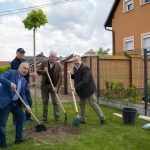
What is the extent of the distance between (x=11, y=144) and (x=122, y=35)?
59.4ft

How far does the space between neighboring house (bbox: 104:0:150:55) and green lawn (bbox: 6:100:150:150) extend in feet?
38.4

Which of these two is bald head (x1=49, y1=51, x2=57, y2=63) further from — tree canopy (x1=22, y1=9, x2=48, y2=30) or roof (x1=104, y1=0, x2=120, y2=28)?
roof (x1=104, y1=0, x2=120, y2=28)

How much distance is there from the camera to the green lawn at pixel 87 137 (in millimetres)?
6812

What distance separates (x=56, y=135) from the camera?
25.0 ft

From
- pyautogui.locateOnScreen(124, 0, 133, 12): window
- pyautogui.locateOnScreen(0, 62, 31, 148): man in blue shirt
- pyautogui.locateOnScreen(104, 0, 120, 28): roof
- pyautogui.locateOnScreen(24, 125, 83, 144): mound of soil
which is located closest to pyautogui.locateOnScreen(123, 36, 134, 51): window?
pyautogui.locateOnScreen(124, 0, 133, 12): window

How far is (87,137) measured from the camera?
24.6ft

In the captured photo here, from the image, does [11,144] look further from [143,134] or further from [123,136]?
[143,134]

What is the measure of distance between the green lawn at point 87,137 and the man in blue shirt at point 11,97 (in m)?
0.33

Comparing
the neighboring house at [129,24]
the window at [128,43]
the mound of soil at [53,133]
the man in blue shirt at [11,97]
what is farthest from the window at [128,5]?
the man in blue shirt at [11,97]

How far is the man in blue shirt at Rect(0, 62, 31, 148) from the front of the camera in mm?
6691

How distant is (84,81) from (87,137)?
1.82m

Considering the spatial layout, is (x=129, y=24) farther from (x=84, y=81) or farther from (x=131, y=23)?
(x=84, y=81)

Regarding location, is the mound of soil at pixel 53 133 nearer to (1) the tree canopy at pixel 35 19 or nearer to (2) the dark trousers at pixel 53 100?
(2) the dark trousers at pixel 53 100

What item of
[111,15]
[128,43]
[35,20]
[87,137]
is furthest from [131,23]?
[87,137]
